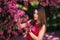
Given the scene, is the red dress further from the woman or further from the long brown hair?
the long brown hair

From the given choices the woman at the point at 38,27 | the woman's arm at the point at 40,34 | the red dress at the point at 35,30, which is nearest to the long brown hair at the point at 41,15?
the woman at the point at 38,27

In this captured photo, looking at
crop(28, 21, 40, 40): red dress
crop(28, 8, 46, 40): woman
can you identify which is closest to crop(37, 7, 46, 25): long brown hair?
crop(28, 8, 46, 40): woman

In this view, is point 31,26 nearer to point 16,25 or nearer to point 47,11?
point 16,25

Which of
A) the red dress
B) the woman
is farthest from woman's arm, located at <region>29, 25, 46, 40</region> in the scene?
the red dress

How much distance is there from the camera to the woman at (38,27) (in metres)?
5.18

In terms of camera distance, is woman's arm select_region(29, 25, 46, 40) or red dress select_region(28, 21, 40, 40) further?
red dress select_region(28, 21, 40, 40)

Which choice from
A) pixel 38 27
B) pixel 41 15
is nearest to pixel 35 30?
pixel 38 27

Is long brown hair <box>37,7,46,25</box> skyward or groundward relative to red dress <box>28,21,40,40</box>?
skyward

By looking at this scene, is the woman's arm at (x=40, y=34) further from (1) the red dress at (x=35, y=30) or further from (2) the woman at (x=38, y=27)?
(1) the red dress at (x=35, y=30)

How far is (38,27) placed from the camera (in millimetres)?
5449

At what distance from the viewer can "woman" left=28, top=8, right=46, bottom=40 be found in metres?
5.18

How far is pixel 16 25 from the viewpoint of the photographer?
20.2ft

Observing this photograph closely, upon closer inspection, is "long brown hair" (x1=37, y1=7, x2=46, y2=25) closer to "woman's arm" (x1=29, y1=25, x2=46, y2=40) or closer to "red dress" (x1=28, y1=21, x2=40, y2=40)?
"woman's arm" (x1=29, y1=25, x2=46, y2=40)

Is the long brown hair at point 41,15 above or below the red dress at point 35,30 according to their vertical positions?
above
